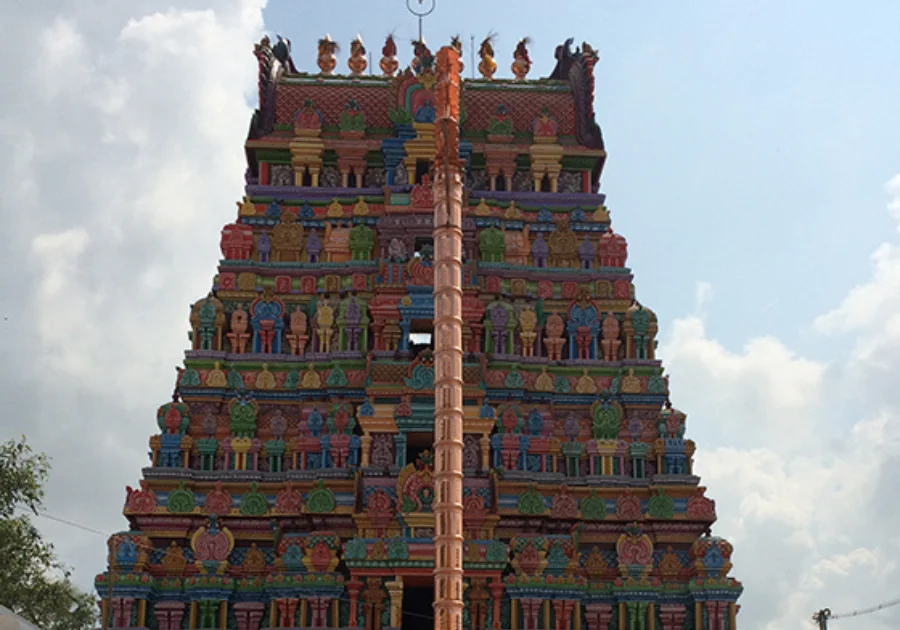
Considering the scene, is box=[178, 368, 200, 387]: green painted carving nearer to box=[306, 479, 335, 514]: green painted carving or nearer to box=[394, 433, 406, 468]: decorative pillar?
box=[306, 479, 335, 514]: green painted carving

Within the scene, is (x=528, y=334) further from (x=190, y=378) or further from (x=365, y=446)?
(x=190, y=378)

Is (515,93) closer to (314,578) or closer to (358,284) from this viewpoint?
(358,284)

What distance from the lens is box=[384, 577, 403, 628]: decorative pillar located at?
99.2ft

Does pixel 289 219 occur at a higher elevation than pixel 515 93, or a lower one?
lower

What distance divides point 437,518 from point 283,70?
2135 centimetres

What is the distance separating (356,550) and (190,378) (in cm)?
631

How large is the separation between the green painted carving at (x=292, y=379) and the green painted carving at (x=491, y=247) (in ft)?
18.7

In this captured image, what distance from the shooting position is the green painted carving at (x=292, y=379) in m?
34.0

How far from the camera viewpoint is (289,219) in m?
36.6

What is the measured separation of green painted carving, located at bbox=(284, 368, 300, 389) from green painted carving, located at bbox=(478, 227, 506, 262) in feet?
18.7

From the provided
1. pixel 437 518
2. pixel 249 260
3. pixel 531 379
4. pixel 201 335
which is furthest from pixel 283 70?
pixel 437 518

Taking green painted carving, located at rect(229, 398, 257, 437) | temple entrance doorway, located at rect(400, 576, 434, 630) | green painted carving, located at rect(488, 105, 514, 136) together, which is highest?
green painted carving, located at rect(488, 105, 514, 136)

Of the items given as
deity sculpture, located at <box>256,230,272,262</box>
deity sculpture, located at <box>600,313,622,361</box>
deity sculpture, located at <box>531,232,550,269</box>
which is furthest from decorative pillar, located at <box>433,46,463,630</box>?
deity sculpture, located at <box>256,230,272,262</box>

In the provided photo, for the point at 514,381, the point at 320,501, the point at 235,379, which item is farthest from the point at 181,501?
the point at 514,381
